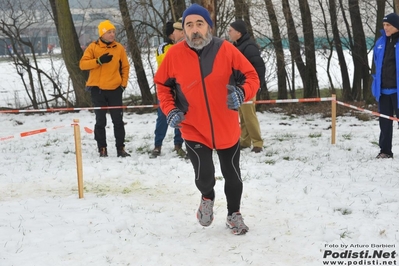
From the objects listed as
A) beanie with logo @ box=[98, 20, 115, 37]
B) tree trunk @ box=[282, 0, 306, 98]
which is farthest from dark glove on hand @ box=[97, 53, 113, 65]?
tree trunk @ box=[282, 0, 306, 98]

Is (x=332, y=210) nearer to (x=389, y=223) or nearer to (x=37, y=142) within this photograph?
(x=389, y=223)

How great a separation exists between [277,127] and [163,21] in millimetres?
6069

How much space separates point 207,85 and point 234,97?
27 cm

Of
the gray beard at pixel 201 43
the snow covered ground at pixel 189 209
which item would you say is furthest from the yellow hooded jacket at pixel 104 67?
the gray beard at pixel 201 43

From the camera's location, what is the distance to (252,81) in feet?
13.2

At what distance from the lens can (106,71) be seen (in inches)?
299

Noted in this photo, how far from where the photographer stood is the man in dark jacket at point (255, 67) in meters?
7.34

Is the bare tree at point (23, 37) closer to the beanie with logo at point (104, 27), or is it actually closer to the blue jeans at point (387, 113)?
the beanie with logo at point (104, 27)

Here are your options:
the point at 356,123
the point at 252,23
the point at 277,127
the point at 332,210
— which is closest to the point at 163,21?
the point at 252,23

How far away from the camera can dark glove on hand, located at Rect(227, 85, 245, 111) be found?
3.80 m

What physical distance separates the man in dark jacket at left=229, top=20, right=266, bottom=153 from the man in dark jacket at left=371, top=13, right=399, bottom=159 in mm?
1673

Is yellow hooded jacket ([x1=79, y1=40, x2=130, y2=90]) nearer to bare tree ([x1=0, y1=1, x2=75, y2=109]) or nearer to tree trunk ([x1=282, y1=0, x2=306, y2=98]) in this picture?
tree trunk ([x1=282, y1=0, x2=306, y2=98])

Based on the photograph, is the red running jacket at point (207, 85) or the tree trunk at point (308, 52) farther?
the tree trunk at point (308, 52)

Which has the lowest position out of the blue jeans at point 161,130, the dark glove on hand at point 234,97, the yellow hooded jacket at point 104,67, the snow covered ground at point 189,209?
the snow covered ground at point 189,209
